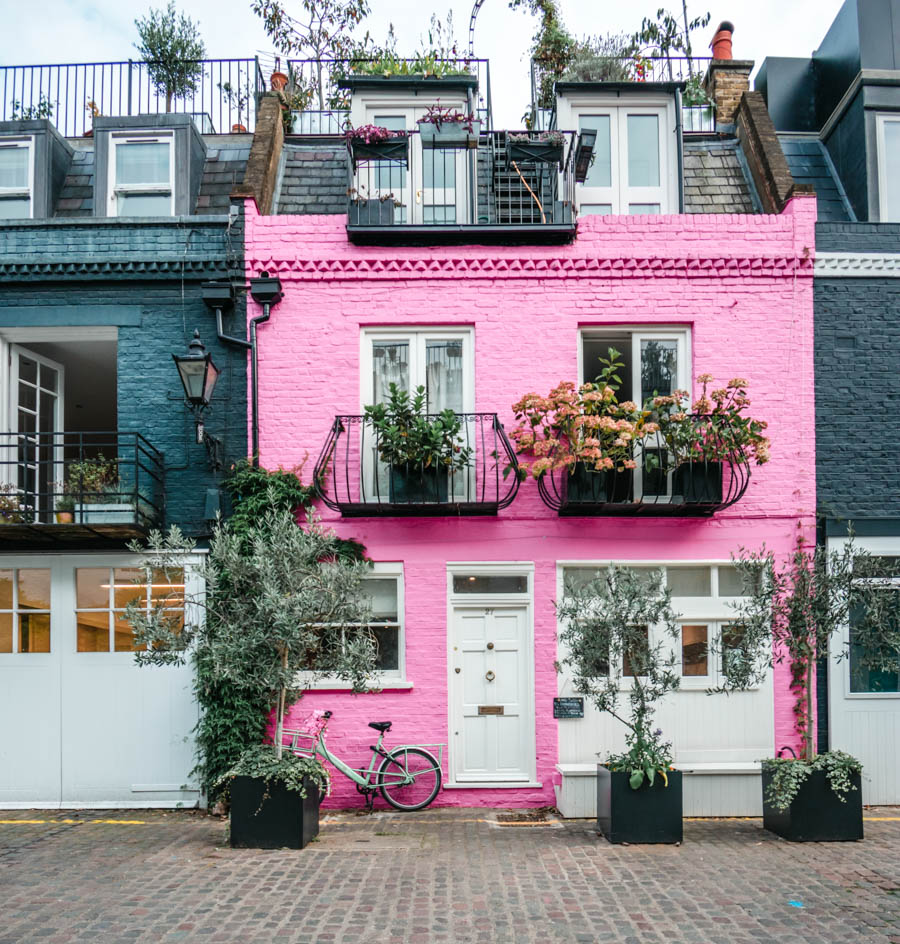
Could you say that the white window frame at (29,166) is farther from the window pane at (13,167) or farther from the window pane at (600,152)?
the window pane at (600,152)

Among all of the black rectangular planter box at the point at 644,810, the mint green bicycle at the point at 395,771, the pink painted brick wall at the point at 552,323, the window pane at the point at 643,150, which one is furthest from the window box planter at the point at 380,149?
the black rectangular planter box at the point at 644,810

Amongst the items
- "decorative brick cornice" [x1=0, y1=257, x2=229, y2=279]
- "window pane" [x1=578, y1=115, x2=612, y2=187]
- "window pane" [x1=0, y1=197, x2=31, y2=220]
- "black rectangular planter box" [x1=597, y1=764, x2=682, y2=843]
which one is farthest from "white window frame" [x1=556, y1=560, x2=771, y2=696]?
"window pane" [x1=0, y1=197, x2=31, y2=220]

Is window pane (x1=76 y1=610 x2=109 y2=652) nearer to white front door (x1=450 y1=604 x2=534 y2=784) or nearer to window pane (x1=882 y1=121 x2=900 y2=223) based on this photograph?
white front door (x1=450 y1=604 x2=534 y2=784)

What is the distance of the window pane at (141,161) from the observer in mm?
12070

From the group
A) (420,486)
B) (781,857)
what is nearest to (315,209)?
(420,486)

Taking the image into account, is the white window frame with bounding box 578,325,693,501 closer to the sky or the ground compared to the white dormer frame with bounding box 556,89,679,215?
closer to the ground

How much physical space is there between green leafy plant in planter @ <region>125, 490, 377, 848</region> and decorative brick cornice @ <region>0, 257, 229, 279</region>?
3.56m

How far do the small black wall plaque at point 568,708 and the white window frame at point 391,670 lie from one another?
164 centimetres

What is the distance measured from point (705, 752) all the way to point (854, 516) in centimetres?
319

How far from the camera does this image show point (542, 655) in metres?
10.7

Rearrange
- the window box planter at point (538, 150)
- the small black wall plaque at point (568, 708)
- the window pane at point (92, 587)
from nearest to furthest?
1. the small black wall plaque at point (568, 708)
2. the window pane at point (92, 587)
3. the window box planter at point (538, 150)

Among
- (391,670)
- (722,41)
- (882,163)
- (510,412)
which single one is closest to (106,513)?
(391,670)

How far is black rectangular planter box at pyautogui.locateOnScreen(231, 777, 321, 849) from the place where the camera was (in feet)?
28.3

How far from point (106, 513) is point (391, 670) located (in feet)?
11.8
